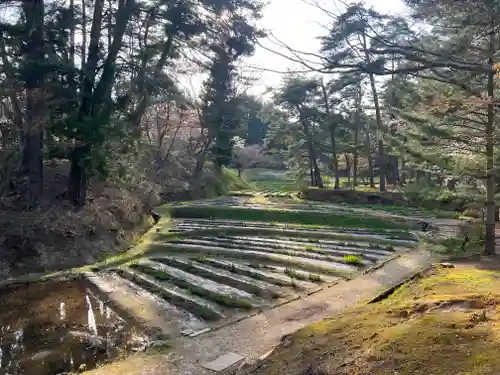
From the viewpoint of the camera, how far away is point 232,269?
10422mm

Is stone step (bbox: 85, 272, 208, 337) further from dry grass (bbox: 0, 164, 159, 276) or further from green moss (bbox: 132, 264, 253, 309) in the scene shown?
dry grass (bbox: 0, 164, 159, 276)

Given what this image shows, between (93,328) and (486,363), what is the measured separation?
19.4 ft

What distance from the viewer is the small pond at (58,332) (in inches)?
230

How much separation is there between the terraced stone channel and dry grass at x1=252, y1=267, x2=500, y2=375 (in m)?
2.60

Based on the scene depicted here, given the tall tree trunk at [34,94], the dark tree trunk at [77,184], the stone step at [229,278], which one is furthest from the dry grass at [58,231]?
the stone step at [229,278]

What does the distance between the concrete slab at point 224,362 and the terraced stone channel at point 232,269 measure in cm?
106

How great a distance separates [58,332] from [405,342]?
5.48 metres

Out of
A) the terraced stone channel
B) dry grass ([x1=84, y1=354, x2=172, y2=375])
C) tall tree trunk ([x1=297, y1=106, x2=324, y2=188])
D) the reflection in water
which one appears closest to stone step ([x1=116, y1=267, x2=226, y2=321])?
the terraced stone channel

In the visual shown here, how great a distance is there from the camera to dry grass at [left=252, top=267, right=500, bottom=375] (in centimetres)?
342

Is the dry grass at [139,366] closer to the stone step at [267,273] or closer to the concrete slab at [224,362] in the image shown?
the concrete slab at [224,362]

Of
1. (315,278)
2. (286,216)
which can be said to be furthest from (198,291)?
(286,216)

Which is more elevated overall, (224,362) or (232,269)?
(232,269)

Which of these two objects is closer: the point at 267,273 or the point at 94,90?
the point at 267,273

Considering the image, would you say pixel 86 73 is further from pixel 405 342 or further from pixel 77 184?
pixel 405 342
